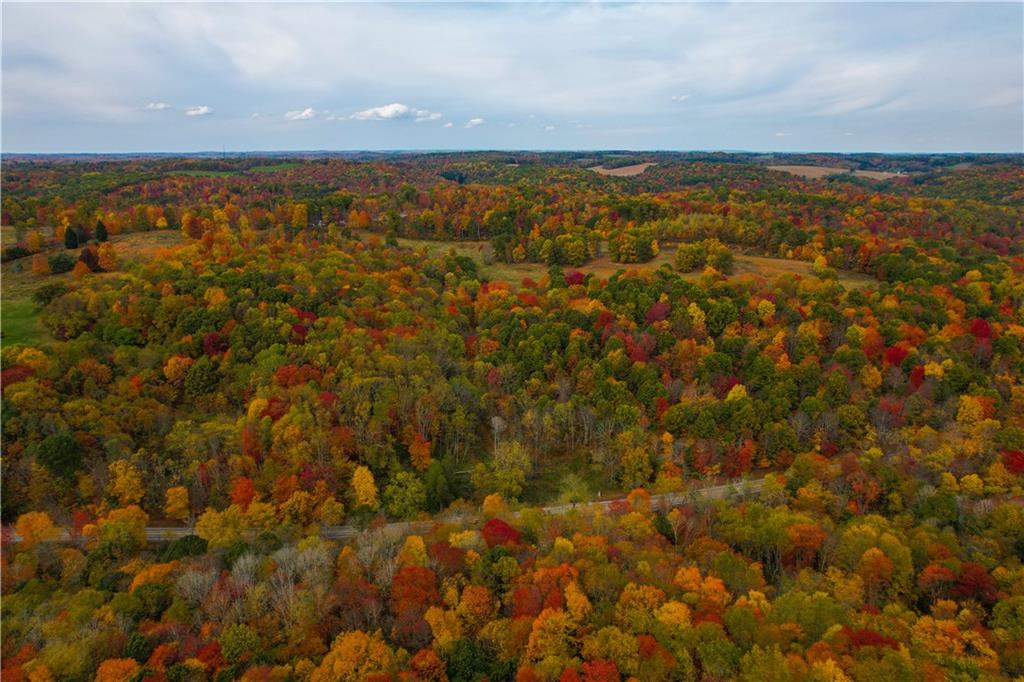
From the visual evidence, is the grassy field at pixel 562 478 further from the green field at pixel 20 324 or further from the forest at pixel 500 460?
the green field at pixel 20 324

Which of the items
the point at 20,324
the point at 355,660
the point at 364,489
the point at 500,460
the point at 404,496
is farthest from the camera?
the point at 20,324

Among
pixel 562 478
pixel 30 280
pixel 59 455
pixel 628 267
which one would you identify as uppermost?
pixel 30 280

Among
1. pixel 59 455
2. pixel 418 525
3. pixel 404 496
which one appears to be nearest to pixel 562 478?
pixel 418 525

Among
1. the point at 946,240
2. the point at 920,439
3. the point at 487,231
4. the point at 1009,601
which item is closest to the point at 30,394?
the point at 1009,601

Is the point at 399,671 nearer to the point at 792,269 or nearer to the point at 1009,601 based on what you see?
the point at 1009,601

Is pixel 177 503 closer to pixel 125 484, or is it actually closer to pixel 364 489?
pixel 125 484

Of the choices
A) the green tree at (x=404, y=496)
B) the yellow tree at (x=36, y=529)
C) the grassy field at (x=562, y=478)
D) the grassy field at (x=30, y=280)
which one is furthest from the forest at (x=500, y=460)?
the yellow tree at (x=36, y=529)
